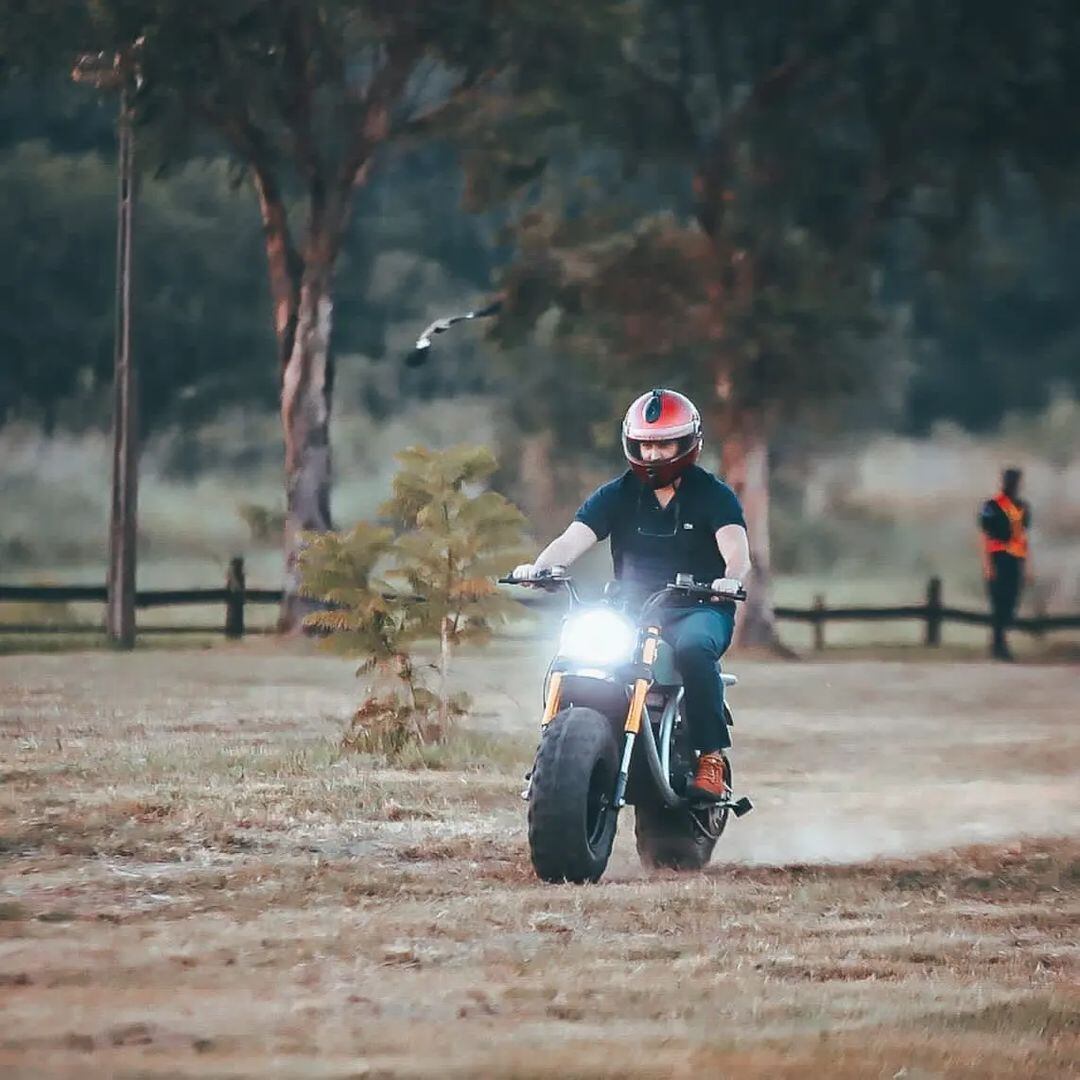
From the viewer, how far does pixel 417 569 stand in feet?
55.8

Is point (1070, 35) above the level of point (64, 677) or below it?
above

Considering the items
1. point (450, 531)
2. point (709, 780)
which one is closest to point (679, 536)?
point (709, 780)

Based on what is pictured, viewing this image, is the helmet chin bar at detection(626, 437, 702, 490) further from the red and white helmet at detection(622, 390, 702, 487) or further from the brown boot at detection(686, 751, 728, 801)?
the brown boot at detection(686, 751, 728, 801)

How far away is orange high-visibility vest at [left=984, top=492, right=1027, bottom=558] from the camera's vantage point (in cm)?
3019

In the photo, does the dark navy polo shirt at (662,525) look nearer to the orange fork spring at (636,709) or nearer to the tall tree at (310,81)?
the orange fork spring at (636,709)

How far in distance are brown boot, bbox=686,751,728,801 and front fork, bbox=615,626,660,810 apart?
0.49m

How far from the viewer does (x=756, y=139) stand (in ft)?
113

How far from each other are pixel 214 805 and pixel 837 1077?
712cm

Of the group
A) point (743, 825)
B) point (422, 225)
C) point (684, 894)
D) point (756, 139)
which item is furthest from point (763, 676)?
point (422, 225)

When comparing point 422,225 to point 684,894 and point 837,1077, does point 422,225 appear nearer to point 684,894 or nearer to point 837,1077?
point 684,894

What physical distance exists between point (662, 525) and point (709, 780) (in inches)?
41.6

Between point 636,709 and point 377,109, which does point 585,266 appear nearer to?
point 377,109

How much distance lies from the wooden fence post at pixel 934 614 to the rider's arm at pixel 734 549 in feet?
86.2

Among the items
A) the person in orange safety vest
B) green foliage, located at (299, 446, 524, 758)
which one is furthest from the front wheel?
the person in orange safety vest
